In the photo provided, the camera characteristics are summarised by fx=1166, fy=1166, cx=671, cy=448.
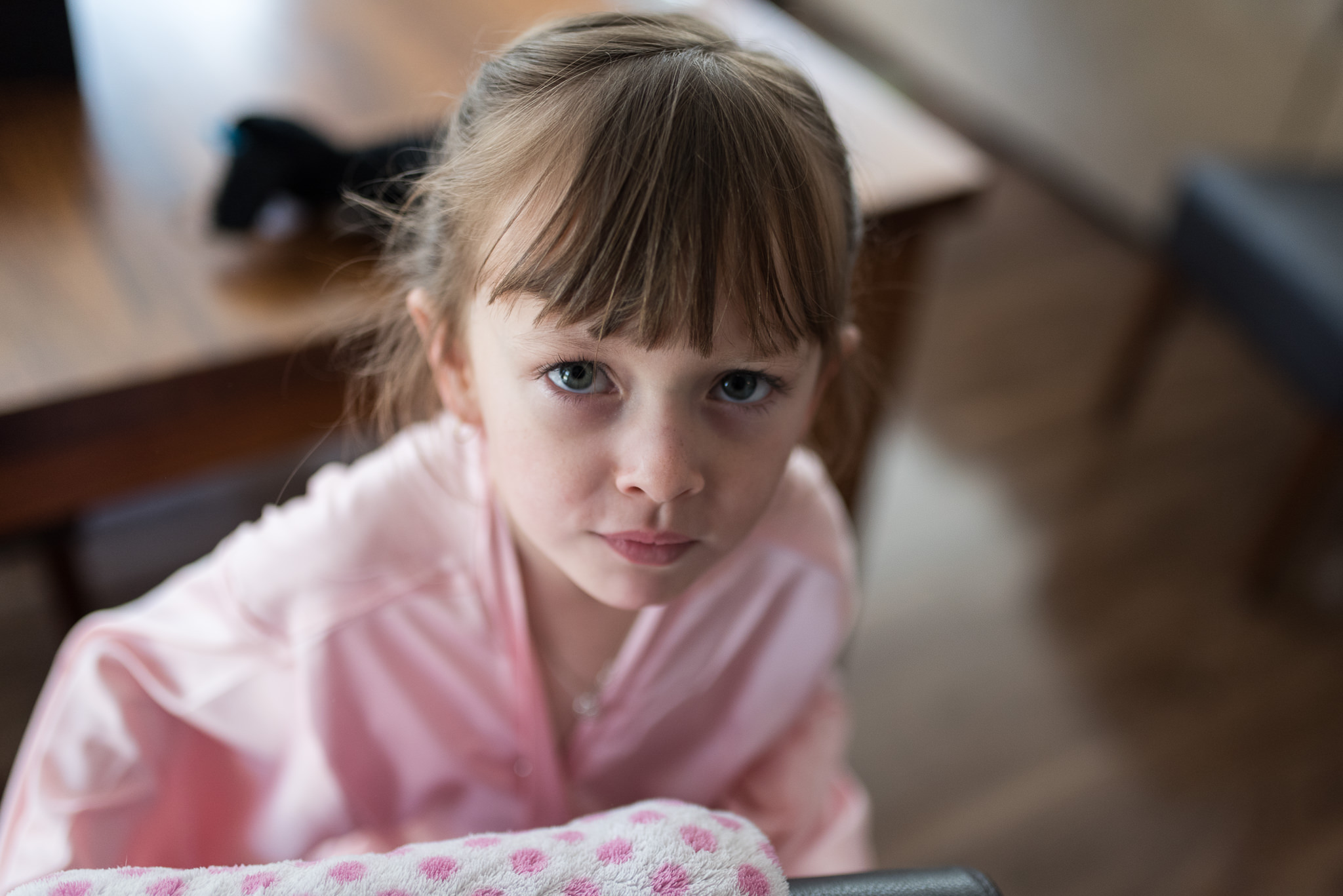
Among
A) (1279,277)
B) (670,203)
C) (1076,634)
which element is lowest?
(1076,634)

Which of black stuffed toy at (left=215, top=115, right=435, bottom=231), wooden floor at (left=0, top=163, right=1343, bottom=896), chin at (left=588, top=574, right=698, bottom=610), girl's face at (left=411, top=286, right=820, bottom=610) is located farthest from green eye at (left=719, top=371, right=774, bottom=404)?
wooden floor at (left=0, top=163, right=1343, bottom=896)

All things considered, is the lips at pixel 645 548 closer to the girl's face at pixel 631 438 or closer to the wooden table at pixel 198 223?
the girl's face at pixel 631 438

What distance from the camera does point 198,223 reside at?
99cm

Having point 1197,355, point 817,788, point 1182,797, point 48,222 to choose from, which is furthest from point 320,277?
point 1197,355

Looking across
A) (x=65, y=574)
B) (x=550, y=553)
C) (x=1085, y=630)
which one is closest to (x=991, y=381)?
(x=1085, y=630)

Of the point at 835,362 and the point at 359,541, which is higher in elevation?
the point at 835,362

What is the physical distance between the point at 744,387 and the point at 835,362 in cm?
11

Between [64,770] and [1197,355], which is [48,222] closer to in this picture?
[64,770]

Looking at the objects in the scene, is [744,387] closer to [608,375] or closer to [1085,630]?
[608,375]

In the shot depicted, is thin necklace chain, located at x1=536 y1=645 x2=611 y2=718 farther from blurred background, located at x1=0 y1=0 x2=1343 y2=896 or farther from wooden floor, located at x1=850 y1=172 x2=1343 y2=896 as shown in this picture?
wooden floor, located at x1=850 y1=172 x2=1343 y2=896

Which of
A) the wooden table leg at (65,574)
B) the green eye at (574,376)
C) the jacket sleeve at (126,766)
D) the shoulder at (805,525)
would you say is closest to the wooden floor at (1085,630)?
the shoulder at (805,525)

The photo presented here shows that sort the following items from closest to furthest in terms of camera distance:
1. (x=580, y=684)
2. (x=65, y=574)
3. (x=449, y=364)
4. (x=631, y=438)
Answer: (x=631, y=438)
(x=449, y=364)
(x=580, y=684)
(x=65, y=574)

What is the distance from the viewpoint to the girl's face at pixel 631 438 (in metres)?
0.55

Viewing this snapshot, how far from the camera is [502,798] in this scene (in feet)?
→ 2.64
